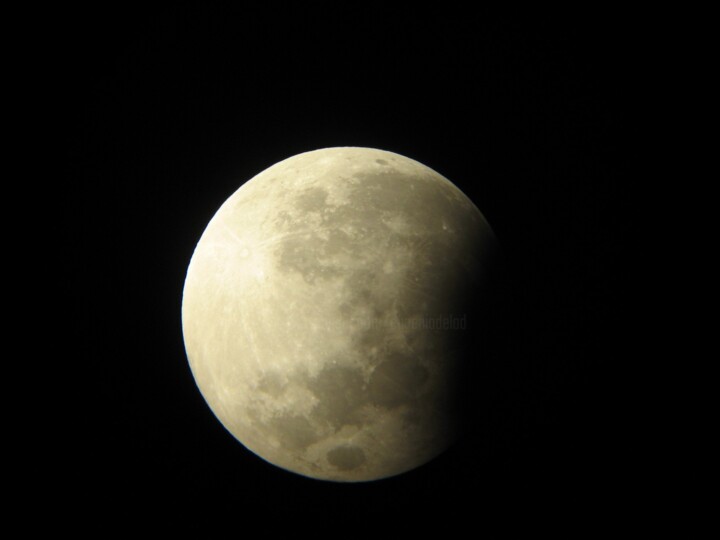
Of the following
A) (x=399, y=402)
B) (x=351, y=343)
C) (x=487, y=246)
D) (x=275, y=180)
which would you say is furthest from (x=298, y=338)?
(x=487, y=246)

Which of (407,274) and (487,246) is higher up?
(487,246)

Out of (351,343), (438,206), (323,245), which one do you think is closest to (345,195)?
(323,245)

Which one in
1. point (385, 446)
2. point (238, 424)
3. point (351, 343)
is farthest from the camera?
point (238, 424)

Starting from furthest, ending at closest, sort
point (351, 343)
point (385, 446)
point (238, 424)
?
1. point (238, 424)
2. point (385, 446)
3. point (351, 343)

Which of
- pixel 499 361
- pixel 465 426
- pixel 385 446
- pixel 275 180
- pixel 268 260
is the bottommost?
pixel 385 446

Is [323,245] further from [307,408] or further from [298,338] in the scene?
[307,408]

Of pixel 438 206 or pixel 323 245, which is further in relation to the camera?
pixel 438 206

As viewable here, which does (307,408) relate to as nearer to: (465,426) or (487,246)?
(465,426)
